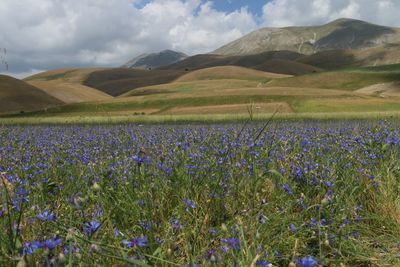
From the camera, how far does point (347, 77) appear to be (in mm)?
106875

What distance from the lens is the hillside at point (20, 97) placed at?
99525 mm

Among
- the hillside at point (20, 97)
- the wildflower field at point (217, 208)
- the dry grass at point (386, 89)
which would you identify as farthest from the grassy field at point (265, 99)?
the hillside at point (20, 97)

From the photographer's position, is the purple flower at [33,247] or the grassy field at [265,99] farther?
the grassy field at [265,99]

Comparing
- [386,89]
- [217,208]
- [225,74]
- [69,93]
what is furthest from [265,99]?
[225,74]

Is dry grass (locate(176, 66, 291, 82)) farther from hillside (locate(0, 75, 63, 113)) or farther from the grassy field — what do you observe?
hillside (locate(0, 75, 63, 113))

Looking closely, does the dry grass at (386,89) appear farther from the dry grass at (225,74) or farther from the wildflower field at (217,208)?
the wildflower field at (217,208)

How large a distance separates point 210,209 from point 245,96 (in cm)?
5746

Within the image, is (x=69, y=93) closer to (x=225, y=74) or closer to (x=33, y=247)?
(x=225, y=74)

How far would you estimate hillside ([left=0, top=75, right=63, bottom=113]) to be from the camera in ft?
327

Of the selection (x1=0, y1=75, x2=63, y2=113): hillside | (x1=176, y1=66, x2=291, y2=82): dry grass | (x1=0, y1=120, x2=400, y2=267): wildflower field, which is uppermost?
(x1=176, y1=66, x2=291, y2=82): dry grass

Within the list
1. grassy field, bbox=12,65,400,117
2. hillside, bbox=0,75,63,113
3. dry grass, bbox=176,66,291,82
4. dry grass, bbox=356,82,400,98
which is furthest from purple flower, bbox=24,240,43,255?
dry grass, bbox=176,66,291,82

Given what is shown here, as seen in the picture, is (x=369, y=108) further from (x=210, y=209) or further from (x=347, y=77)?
(x=347, y=77)

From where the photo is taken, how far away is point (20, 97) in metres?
106

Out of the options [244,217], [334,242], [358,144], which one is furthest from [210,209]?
[358,144]
